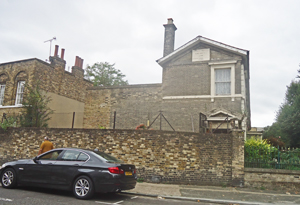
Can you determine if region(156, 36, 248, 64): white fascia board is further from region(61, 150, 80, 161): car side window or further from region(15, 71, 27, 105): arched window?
region(61, 150, 80, 161): car side window

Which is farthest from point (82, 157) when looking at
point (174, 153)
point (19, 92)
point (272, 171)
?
point (19, 92)

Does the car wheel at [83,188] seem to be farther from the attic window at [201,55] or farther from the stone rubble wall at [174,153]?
the attic window at [201,55]

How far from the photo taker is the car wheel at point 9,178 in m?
8.22

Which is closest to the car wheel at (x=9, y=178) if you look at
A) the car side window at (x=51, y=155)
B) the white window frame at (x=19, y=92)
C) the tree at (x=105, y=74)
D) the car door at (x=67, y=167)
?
the car side window at (x=51, y=155)

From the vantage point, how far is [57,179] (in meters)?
7.70

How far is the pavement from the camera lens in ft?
27.0

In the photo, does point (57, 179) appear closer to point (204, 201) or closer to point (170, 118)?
point (204, 201)

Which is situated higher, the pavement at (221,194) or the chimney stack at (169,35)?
the chimney stack at (169,35)

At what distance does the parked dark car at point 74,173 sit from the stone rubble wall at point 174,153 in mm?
3471

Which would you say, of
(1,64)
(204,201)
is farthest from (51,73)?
(204,201)

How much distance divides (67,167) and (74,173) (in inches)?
13.3

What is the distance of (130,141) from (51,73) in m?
10.9

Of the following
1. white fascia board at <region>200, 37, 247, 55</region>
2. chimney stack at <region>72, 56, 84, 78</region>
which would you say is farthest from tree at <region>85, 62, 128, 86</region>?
white fascia board at <region>200, 37, 247, 55</region>

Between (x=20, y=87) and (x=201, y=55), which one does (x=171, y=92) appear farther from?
(x=20, y=87)
